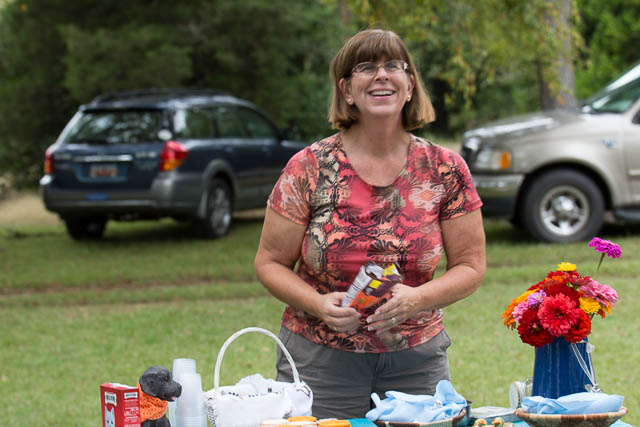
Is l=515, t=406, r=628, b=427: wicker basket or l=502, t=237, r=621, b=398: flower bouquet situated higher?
l=502, t=237, r=621, b=398: flower bouquet

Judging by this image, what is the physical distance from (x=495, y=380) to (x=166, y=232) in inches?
341

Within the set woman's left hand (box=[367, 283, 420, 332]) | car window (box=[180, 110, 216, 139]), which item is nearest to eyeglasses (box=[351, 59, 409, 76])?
woman's left hand (box=[367, 283, 420, 332])

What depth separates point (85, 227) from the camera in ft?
42.4

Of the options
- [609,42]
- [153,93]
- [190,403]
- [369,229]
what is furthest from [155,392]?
[609,42]

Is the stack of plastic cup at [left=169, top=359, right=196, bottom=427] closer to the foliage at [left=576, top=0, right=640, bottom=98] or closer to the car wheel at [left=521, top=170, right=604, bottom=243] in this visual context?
the car wheel at [left=521, top=170, right=604, bottom=243]

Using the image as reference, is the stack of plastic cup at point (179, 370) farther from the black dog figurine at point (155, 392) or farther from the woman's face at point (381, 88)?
the woman's face at point (381, 88)

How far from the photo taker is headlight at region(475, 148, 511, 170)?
10.2 metres

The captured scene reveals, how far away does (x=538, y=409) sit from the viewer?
2.51 metres

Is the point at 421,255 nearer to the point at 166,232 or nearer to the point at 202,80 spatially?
the point at 166,232

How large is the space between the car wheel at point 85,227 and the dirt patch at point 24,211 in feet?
12.4

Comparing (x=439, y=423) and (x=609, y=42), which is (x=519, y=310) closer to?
(x=439, y=423)

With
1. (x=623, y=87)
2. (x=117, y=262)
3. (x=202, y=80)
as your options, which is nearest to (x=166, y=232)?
(x=117, y=262)

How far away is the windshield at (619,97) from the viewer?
414 inches

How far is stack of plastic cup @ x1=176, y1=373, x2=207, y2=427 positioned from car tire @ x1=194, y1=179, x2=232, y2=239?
365 inches
